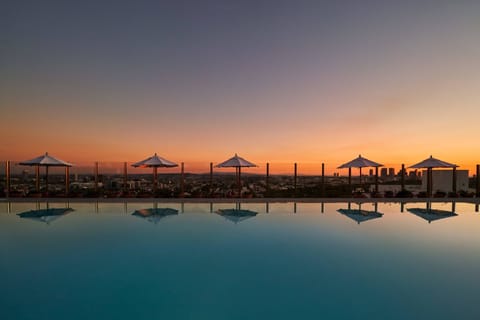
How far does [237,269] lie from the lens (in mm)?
4023

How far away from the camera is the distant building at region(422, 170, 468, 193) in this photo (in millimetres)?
12539

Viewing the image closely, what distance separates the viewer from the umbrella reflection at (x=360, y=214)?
26.4 ft

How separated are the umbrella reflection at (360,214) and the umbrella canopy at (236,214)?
3.57 metres

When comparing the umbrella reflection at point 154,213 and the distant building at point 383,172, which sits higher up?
the distant building at point 383,172

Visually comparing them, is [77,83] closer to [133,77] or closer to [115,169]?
[133,77]

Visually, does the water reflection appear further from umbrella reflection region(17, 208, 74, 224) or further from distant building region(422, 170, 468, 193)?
umbrella reflection region(17, 208, 74, 224)

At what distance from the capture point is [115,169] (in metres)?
12.1

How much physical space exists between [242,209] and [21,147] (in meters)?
13.0

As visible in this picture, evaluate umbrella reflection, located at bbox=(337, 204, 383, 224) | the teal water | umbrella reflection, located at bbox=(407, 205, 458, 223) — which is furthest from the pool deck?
the teal water

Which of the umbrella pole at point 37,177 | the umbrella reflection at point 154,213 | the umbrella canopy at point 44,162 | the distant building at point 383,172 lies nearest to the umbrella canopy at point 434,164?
the distant building at point 383,172

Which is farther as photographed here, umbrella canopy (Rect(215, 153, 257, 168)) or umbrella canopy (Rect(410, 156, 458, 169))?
umbrella canopy (Rect(215, 153, 257, 168))

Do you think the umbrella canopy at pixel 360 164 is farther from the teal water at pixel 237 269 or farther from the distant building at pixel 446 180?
the distant building at pixel 446 180

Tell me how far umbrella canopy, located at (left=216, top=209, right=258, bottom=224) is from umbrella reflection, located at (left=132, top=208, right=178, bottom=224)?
1840 millimetres

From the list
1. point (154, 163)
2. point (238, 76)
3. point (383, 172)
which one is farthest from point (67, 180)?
point (383, 172)
